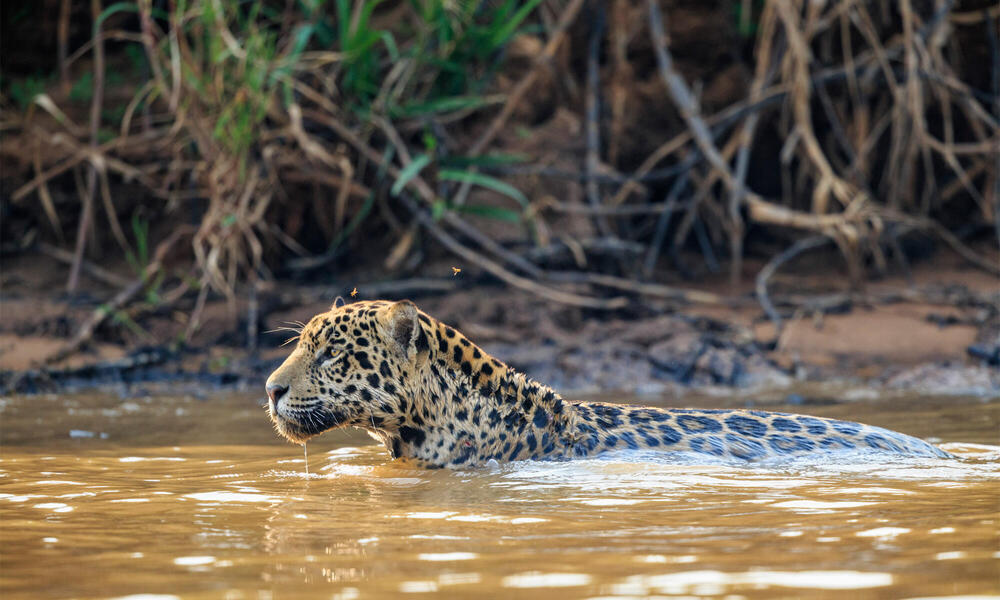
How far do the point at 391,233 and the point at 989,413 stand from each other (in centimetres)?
514

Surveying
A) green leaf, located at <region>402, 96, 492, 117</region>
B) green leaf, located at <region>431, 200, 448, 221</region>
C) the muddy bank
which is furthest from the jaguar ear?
green leaf, located at <region>402, 96, 492, 117</region>

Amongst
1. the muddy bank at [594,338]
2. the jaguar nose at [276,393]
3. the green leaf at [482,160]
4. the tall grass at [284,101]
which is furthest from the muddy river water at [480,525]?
the green leaf at [482,160]

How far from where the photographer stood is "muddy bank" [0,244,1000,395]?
853 cm

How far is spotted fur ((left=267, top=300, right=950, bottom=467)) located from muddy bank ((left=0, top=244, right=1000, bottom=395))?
2817mm

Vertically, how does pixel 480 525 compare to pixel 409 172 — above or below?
below

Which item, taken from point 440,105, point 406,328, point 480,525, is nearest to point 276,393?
point 406,328

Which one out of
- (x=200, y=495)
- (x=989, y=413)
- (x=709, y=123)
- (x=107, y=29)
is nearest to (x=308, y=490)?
(x=200, y=495)

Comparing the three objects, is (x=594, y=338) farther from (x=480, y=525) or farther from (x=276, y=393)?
(x=480, y=525)

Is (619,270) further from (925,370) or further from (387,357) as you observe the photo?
(387,357)

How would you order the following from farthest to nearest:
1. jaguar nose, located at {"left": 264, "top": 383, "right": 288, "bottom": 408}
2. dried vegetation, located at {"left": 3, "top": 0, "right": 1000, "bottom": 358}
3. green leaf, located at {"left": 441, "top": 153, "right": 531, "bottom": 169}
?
green leaf, located at {"left": 441, "top": 153, "right": 531, "bottom": 169}
dried vegetation, located at {"left": 3, "top": 0, "right": 1000, "bottom": 358}
jaguar nose, located at {"left": 264, "top": 383, "right": 288, "bottom": 408}

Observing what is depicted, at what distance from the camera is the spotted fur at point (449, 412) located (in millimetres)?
5223

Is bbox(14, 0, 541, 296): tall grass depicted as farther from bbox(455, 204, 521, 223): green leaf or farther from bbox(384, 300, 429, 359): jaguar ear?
bbox(384, 300, 429, 359): jaguar ear

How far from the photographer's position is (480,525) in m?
3.86

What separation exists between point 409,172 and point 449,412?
386 cm
